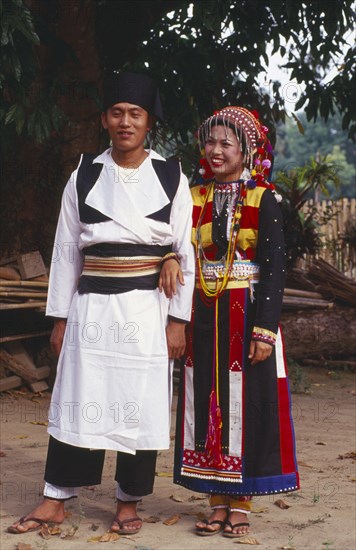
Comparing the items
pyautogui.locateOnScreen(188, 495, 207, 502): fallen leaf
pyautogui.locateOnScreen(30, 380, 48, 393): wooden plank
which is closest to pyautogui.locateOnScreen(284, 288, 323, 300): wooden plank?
pyautogui.locateOnScreen(30, 380, 48, 393): wooden plank

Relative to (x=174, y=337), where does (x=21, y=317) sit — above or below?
below

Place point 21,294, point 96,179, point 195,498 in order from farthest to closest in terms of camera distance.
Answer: point 21,294, point 195,498, point 96,179

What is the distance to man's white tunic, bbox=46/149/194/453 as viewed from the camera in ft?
12.0

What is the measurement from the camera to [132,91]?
370 cm

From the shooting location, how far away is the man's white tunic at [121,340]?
365cm

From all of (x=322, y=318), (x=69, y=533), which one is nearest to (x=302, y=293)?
(x=322, y=318)

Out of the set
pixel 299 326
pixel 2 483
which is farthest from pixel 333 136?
pixel 2 483

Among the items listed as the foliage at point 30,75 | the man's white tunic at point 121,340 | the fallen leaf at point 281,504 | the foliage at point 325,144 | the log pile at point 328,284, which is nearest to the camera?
the man's white tunic at point 121,340

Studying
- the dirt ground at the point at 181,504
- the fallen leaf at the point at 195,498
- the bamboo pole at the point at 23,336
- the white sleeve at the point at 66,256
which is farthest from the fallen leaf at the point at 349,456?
the bamboo pole at the point at 23,336

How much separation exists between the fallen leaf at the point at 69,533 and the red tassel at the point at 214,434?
0.66m

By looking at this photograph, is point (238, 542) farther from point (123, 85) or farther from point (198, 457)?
point (123, 85)

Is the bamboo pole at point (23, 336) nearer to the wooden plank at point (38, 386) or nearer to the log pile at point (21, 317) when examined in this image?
the log pile at point (21, 317)

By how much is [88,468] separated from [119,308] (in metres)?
0.73

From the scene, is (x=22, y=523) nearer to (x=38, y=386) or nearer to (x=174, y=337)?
(x=174, y=337)
